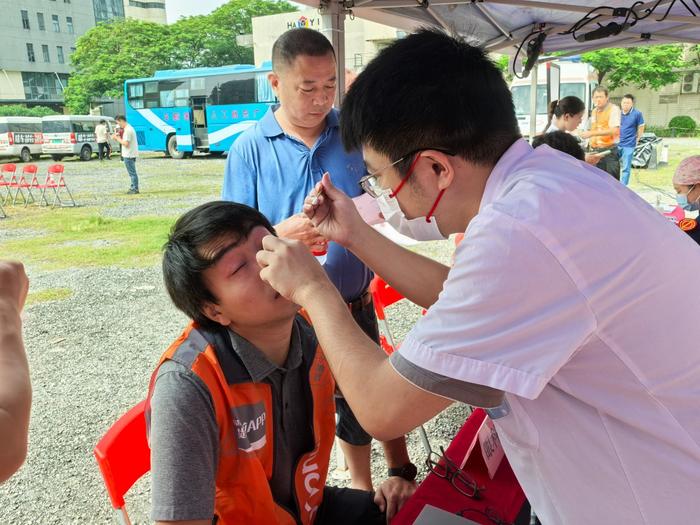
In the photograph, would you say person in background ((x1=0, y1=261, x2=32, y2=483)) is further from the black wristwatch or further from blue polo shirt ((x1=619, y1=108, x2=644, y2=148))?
blue polo shirt ((x1=619, y1=108, x2=644, y2=148))

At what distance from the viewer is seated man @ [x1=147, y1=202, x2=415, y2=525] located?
49.0 inches

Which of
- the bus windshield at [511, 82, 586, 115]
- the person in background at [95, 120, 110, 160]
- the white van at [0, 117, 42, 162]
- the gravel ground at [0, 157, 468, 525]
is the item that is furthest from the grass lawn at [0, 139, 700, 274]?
the white van at [0, 117, 42, 162]

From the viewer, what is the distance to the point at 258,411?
4.57ft

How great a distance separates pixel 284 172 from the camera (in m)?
2.45

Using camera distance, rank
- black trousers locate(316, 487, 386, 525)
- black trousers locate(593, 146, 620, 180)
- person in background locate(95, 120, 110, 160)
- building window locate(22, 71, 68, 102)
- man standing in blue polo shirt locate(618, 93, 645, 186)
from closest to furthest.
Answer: black trousers locate(316, 487, 386, 525)
black trousers locate(593, 146, 620, 180)
man standing in blue polo shirt locate(618, 93, 645, 186)
person in background locate(95, 120, 110, 160)
building window locate(22, 71, 68, 102)

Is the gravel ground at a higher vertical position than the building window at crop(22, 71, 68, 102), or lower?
lower

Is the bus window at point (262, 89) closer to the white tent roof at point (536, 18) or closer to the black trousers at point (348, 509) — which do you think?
the white tent roof at point (536, 18)

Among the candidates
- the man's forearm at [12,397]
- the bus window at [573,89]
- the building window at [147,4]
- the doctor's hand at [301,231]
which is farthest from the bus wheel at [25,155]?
the building window at [147,4]

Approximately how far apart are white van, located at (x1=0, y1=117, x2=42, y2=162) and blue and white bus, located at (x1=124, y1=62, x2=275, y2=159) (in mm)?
4367

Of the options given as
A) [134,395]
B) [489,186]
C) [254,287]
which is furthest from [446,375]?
[134,395]

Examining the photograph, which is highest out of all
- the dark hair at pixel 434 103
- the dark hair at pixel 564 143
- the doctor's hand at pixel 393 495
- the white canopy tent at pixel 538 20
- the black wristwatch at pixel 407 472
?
the white canopy tent at pixel 538 20

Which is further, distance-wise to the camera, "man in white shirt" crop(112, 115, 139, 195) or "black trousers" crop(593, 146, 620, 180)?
"man in white shirt" crop(112, 115, 139, 195)

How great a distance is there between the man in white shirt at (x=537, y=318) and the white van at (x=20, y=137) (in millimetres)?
24682

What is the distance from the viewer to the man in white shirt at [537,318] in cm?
79
